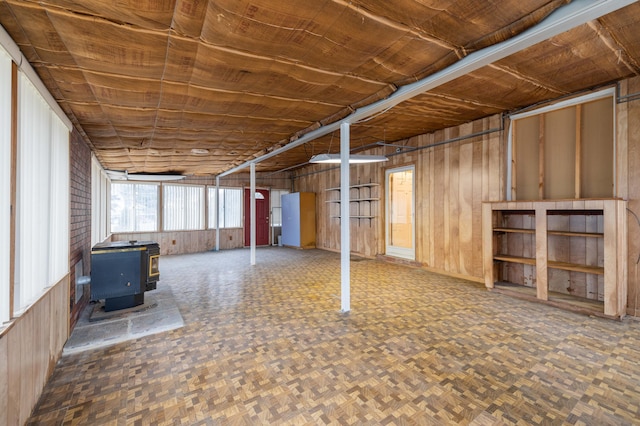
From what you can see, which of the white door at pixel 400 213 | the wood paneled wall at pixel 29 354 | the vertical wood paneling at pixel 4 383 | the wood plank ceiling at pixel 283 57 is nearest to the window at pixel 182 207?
the wood plank ceiling at pixel 283 57

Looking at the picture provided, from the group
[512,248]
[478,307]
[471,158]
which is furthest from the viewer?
[471,158]

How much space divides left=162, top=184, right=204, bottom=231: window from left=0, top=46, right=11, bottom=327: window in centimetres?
793

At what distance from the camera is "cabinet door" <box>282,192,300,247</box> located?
954 cm

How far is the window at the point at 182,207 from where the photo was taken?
9.20m

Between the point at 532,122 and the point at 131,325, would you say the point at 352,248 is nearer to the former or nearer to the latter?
the point at 532,122

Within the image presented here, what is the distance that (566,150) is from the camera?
13.3 ft

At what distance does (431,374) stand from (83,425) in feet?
7.46

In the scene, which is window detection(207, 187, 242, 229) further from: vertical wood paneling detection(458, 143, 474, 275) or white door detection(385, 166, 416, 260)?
vertical wood paneling detection(458, 143, 474, 275)

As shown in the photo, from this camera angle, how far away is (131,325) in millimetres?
3309

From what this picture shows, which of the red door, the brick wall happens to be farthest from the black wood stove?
the red door

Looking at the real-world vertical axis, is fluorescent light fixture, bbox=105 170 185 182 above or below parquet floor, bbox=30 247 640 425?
above

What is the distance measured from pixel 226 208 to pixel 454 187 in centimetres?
746

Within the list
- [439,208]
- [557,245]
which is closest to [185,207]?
[439,208]

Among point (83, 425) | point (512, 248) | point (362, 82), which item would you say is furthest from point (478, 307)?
point (83, 425)
